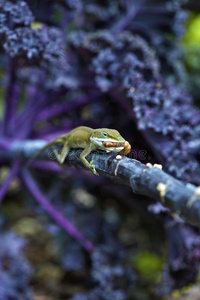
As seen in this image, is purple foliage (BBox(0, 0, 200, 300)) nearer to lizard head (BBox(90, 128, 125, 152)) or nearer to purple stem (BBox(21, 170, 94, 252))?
purple stem (BBox(21, 170, 94, 252))

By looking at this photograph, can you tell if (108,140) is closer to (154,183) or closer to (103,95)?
(154,183)

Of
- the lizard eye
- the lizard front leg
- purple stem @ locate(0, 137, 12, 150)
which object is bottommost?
the lizard front leg

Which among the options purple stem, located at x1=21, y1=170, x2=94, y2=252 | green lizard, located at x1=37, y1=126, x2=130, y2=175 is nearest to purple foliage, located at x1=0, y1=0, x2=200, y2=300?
purple stem, located at x1=21, y1=170, x2=94, y2=252

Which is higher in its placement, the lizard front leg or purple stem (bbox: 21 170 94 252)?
purple stem (bbox: 21 170 94 252)

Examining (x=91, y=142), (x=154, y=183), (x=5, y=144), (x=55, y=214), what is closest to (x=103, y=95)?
(x=5, y=144)

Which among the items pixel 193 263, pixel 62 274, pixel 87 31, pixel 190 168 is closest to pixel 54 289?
pixel 62 274

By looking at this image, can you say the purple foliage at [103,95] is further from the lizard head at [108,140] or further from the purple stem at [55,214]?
the lizard head at [108,140]

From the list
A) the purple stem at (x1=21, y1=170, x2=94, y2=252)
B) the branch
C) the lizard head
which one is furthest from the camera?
the purple stem at (x1=21, y1=170, x2=94, y2=252)
